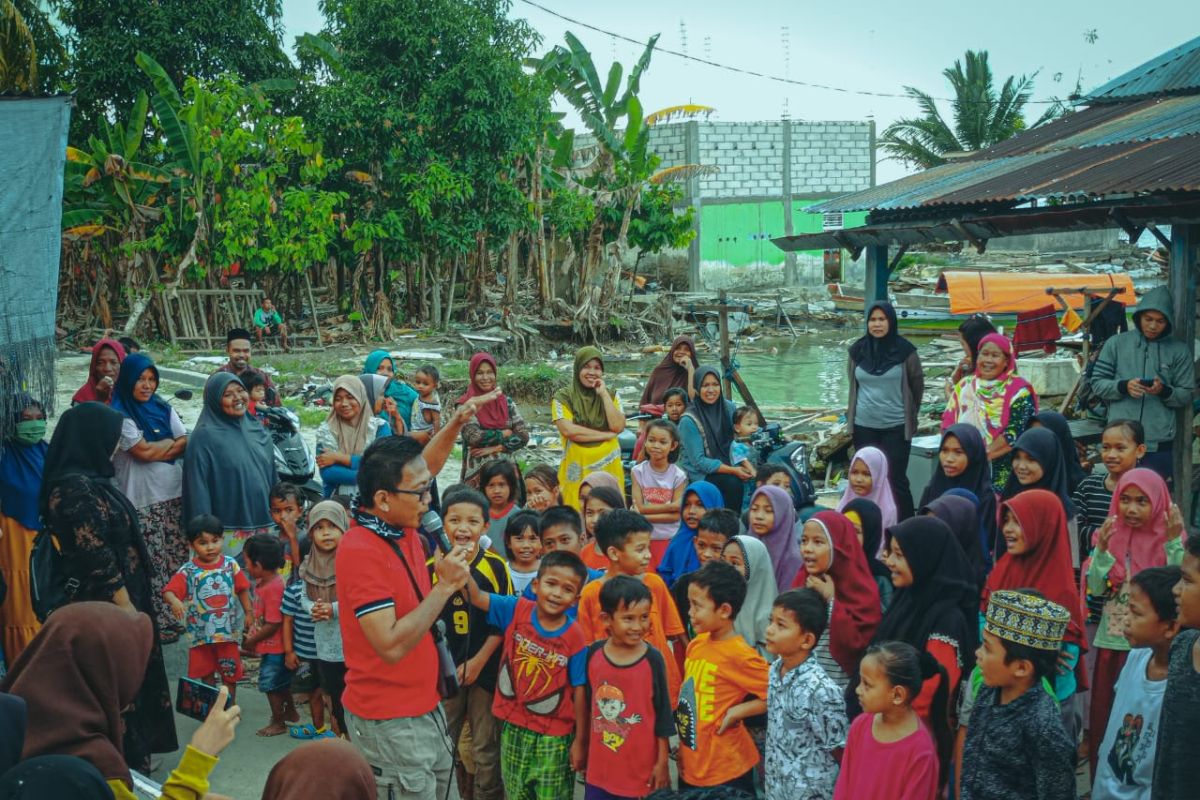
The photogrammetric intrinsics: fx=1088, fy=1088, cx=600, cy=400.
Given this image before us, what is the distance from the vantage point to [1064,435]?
19.8 feet

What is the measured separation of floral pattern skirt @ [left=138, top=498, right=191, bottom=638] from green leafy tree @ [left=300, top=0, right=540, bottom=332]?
585 inches

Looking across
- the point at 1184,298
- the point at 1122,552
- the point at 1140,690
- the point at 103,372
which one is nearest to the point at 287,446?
the point at 103,372

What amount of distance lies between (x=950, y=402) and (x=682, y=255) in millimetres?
24700

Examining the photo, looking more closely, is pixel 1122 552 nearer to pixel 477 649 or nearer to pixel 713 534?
pixel 713 534

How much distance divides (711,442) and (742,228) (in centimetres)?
2479

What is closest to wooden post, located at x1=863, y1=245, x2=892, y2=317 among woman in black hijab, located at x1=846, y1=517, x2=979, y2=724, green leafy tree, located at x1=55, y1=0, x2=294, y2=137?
woman in black hijab, located at x1=846, y1=517, x2=979, y2=724

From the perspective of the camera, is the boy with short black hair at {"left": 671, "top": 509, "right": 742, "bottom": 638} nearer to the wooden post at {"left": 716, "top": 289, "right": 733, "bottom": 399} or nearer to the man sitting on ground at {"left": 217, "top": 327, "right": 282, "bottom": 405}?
the man sitting on ground at {"left": 217, "top": 327, "right": 282, "bottom": 405}

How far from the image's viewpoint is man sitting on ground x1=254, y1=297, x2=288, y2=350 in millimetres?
19969

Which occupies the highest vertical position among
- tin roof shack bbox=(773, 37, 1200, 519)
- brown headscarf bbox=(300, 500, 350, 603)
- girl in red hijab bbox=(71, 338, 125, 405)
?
tin roof shack bbox=(773, 37, 1200, 519)

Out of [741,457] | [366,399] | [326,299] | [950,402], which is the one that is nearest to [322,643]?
[366,399]

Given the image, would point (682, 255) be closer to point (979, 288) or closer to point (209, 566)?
point (979, 288)

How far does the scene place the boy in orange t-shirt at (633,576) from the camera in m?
4.27

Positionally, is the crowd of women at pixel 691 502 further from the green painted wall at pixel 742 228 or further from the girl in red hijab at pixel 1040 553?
the green painted wall at pixel 742 228

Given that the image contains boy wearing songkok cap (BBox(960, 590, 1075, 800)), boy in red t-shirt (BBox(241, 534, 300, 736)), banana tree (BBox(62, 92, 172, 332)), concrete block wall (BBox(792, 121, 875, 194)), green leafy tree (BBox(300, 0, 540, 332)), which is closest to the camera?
boy wearing songkok cap (BBox(960, 590, 1075, 800))
